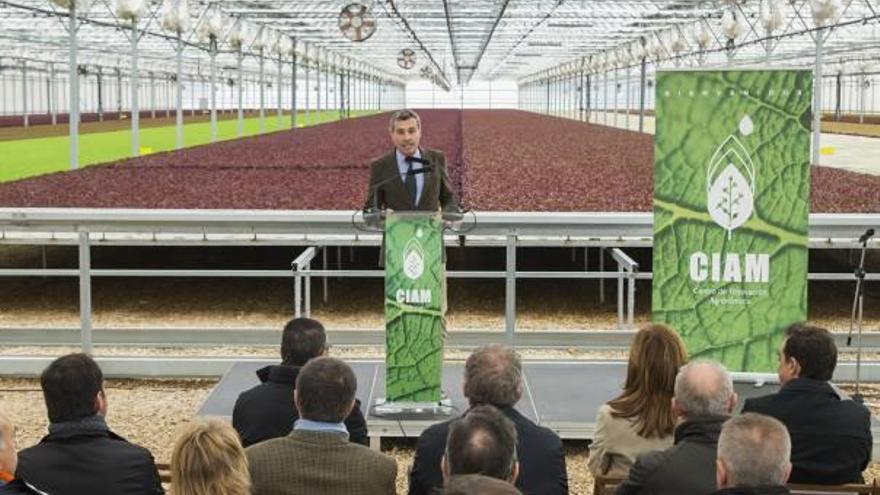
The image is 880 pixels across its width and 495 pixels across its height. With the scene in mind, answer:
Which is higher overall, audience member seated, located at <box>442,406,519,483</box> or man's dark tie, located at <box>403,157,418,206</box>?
man's dark tie, located at <box>403,157,418,206</box>

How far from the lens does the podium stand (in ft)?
19.6

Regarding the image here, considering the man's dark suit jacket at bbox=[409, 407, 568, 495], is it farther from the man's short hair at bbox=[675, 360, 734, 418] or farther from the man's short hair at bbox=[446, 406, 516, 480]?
the man's short hair at bbox=[446, 406, 516, 480]

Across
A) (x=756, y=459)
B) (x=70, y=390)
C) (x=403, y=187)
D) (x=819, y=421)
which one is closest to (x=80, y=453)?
(x=70, y=390)

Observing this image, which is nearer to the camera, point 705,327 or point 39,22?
point 705,327

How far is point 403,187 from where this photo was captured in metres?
6.41

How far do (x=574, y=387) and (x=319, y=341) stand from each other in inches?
122

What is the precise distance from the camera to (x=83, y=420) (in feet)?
11.7

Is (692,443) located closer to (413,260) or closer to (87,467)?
(87,467)

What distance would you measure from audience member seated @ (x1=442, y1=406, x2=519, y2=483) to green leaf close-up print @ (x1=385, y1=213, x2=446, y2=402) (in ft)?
10.3

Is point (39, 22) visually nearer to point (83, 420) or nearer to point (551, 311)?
point (551, 311)

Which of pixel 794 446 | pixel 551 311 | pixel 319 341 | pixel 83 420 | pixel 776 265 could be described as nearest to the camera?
pixel 83 420

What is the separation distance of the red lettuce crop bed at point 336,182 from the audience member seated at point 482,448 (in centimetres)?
852

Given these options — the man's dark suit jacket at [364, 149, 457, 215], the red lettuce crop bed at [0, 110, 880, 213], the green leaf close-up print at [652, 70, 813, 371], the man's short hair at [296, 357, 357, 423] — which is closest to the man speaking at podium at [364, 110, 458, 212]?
the man's dark suit jacket at [364, 149, 457, 215]

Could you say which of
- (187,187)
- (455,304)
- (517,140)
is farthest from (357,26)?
(517,140)
